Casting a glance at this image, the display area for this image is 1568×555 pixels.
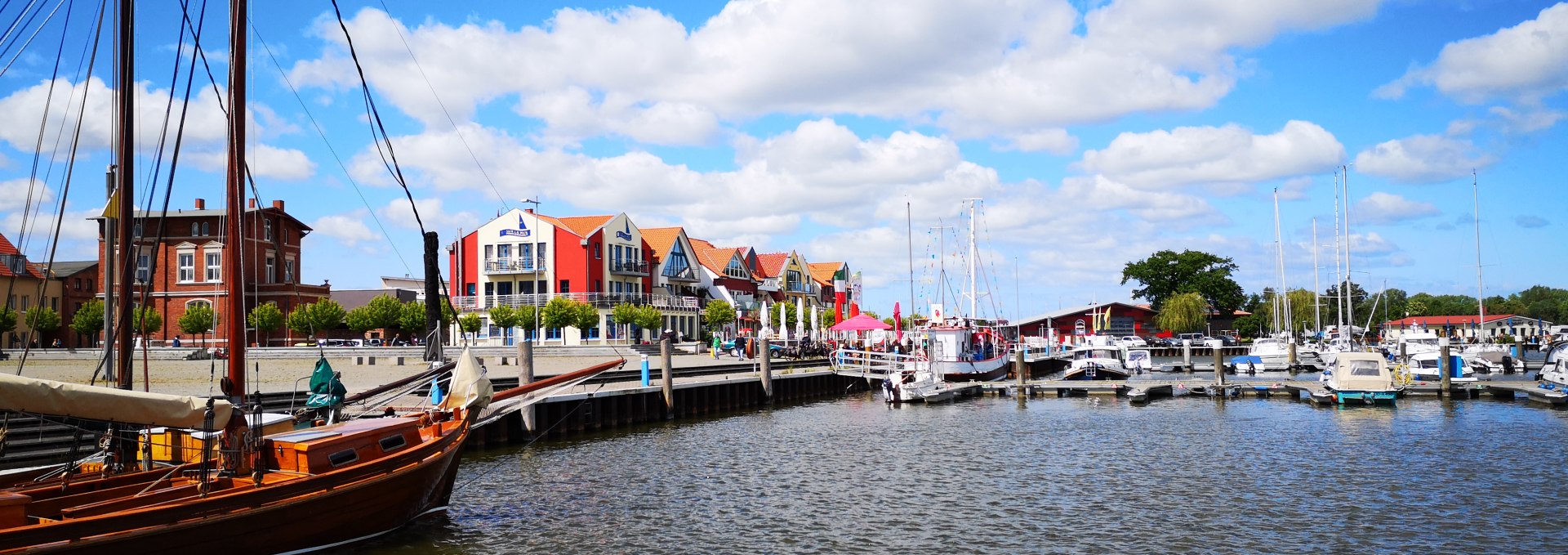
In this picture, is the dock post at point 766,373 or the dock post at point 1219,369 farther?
the dock post at point 1219,369

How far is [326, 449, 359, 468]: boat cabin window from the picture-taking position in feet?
53.6

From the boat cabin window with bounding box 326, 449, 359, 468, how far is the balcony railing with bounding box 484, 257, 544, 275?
60180mm

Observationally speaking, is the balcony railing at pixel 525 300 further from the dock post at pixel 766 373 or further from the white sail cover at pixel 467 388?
the white sail cover at pixel 467 388

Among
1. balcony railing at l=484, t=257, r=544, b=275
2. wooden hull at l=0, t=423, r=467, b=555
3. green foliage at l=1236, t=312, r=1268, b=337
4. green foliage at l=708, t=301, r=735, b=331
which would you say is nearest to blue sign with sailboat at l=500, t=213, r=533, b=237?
balcony railing at l=484, t=257, r=544, b=275

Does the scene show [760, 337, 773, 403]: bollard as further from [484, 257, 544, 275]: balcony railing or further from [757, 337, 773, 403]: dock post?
[484, 257, 544, 275]: balcony railing

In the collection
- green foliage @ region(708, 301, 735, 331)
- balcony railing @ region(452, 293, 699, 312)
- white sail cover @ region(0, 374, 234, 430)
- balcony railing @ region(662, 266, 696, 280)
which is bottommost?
white sail cover @ region(0, 374, 234, 430)

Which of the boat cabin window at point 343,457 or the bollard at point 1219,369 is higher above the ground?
the boat cabin window at point 343,457

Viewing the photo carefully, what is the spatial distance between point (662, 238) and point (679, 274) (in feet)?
11.2

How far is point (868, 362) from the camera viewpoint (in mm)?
50094

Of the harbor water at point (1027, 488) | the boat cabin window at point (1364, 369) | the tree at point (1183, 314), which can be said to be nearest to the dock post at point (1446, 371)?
the boat cabin window at point (1364, 369)

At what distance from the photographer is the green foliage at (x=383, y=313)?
6875 centimetres

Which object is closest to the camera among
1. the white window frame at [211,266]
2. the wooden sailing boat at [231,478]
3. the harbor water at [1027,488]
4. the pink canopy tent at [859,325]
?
the wooden sailing boat at [231,478]

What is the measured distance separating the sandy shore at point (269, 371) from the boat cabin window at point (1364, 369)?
2881 centimetres

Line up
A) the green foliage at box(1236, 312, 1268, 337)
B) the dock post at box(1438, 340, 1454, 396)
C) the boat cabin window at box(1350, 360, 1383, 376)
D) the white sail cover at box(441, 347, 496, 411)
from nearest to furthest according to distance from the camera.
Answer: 1. the white sail cover at box(441, 347, 496, 411)
2. the boat cabin window at box(1350, 360, 1383, 376)
3. the dock post at box(1438, 340, 1454, 396)
4. the green foliage at box(1236, 312, 1268, 337)
